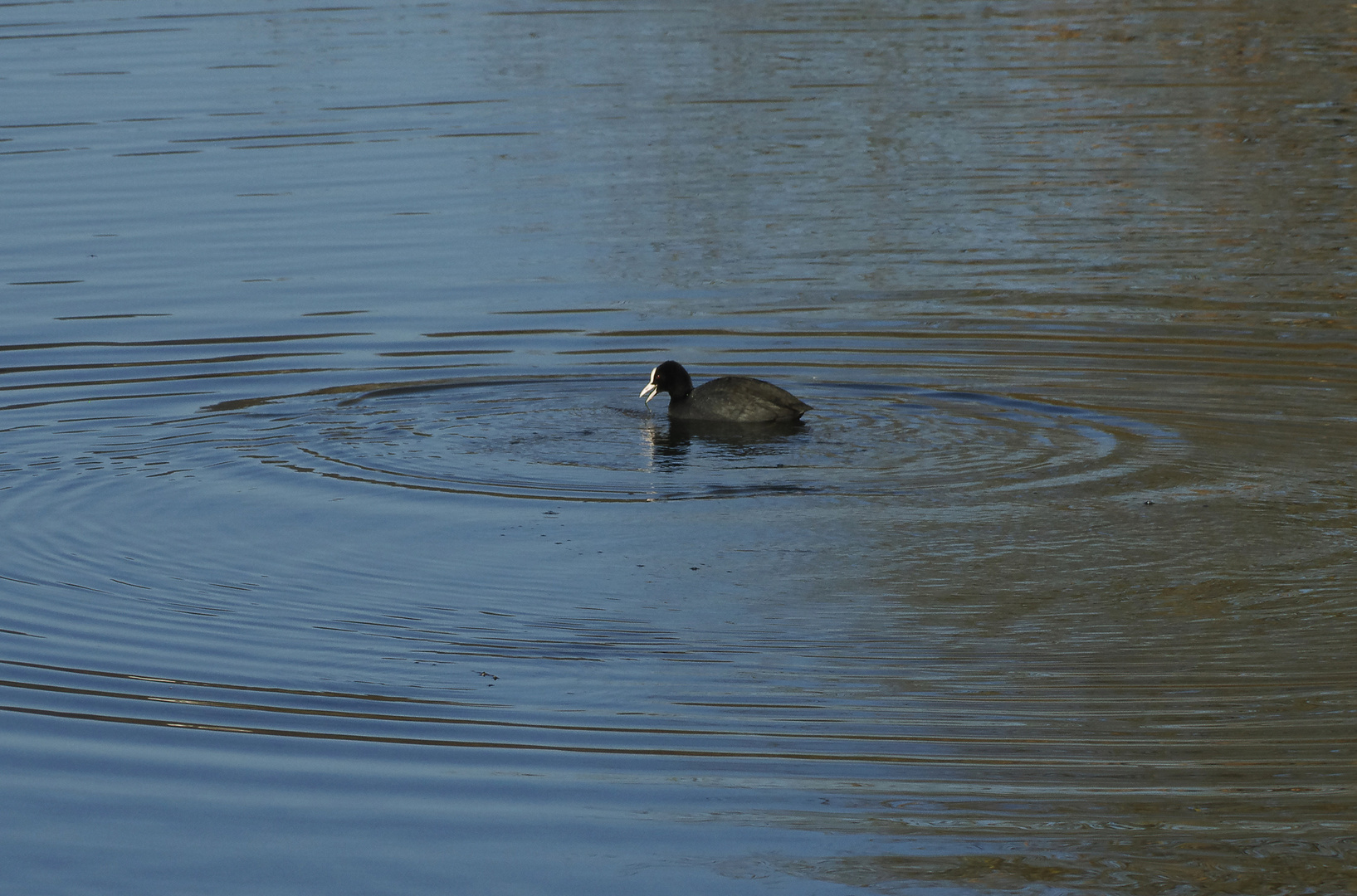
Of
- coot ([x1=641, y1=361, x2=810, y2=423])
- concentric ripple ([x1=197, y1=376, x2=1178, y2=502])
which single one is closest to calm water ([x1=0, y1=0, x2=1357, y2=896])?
concentric ripple ([x1=197, y1=376, x2=1178, y2=502])

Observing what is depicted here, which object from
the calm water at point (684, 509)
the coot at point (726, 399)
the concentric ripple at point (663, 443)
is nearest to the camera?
the calm water at point (684, 509)

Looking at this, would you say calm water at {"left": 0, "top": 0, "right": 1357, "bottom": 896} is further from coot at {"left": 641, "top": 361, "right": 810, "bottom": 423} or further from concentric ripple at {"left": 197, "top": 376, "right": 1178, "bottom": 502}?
coot at {"left": 641, "top": 361, "right": 810, "bottom": 423}

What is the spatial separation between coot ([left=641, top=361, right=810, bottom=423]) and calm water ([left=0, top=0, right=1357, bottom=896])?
0.16 m

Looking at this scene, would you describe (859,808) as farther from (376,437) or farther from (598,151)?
(598,151)

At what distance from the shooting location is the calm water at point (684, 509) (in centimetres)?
625

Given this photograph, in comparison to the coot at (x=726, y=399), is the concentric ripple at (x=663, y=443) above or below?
below

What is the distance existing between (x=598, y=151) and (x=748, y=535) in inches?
446

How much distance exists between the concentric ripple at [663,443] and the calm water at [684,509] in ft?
0.14

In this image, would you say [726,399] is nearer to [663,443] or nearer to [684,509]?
[663,443]

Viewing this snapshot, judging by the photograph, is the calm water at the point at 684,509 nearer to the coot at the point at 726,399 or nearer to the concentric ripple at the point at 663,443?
the concentric ripple at the point at 663,443

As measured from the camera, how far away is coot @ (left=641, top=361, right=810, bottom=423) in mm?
11039

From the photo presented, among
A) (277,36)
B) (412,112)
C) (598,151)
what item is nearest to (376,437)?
(598,151)

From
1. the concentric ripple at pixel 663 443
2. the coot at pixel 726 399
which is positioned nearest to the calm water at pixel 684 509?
the concentric ripple at pixel 663 443

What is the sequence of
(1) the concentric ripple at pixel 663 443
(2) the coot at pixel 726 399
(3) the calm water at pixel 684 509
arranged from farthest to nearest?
(2) the coot at pixel 726 399 → (1) the concentric ripple at pixel 663 443 → (3) the calm water at pixel 684 509
